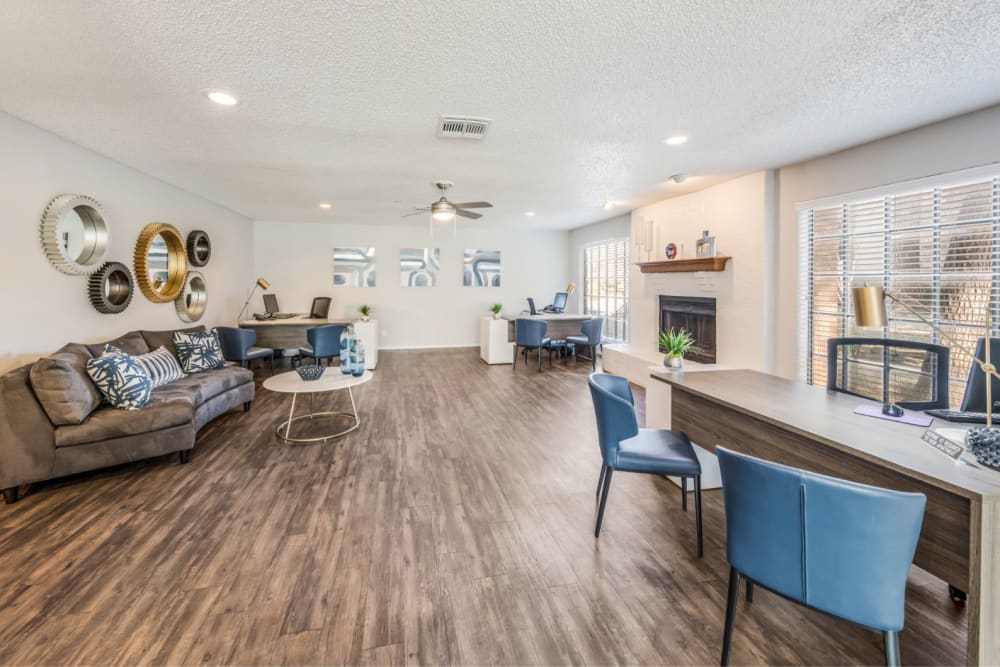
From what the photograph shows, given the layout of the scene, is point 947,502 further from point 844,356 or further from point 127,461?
point 127,461

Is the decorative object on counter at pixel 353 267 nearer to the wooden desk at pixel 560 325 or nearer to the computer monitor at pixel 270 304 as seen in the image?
the computer monitor at pixel 270 304

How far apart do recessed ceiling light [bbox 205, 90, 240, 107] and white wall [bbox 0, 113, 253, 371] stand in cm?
162

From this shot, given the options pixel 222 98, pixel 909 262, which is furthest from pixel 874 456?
pixel 222 98

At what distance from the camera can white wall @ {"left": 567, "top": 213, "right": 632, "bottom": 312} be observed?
7.85m

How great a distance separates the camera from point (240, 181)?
201 inches

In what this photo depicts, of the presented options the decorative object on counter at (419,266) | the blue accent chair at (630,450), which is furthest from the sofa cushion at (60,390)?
the decorative object on counter at (419,266)

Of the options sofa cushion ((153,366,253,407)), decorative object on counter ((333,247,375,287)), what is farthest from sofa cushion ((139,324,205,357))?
decorative object on counter ((333,247,375,287))

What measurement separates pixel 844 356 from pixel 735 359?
2.53 meters

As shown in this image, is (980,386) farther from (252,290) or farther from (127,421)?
(252,290)

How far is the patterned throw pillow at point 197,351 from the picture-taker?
4602mm

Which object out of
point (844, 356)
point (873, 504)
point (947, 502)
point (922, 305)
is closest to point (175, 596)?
point (873, 504)

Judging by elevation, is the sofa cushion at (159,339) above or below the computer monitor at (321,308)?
below

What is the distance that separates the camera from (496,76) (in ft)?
8.26

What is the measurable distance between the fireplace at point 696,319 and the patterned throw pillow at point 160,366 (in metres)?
5.44
